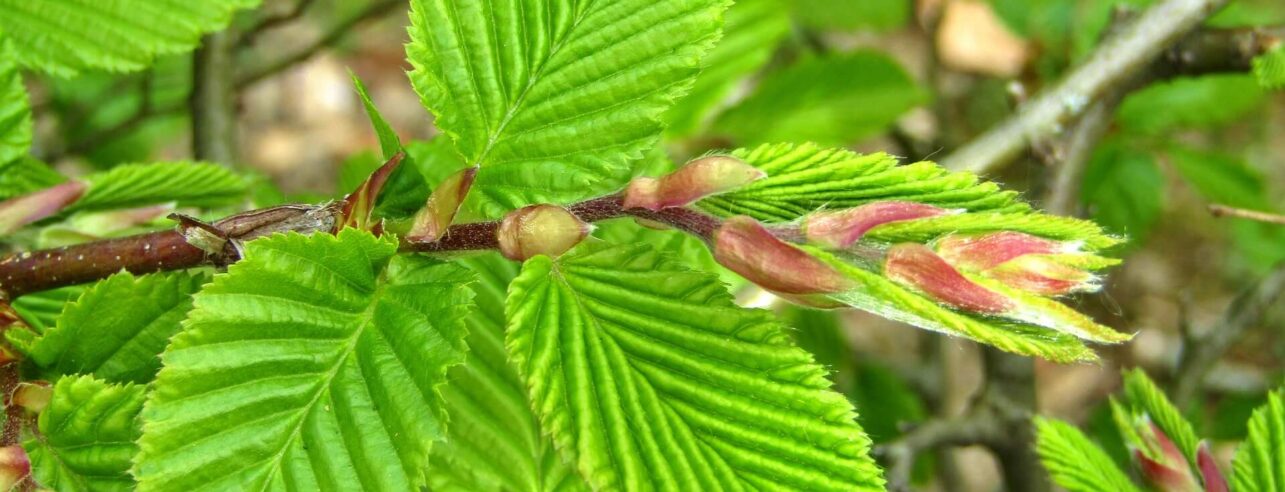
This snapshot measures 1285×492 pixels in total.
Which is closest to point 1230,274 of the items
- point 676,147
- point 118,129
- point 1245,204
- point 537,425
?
point 1245,204

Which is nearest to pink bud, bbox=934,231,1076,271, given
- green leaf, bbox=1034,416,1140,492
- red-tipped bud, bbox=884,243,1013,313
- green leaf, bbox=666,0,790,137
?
red-tipped bud, bbox=884,243,1013,313

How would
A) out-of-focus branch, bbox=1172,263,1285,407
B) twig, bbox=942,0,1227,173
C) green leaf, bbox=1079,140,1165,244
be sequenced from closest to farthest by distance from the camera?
twig, bbox=942,0,1227,173, out-of-focus branch, bbox=1172,263,1285,407, green leaf, bbox=1079,140,1165,244

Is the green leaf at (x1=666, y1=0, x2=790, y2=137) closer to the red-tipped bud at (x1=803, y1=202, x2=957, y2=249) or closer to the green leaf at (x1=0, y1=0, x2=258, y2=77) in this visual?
the green leaf at (x1=0, y1=0, x2=258, y2=77)

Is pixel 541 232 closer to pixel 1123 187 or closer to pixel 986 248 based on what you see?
pixel 986 248

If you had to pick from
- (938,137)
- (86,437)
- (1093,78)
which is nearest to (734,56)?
(1093,78)

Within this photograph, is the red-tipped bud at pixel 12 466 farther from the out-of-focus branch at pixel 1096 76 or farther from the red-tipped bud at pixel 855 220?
the out-of-focus branch at pixel 1096 76

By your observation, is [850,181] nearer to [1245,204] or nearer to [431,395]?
[431,395]
